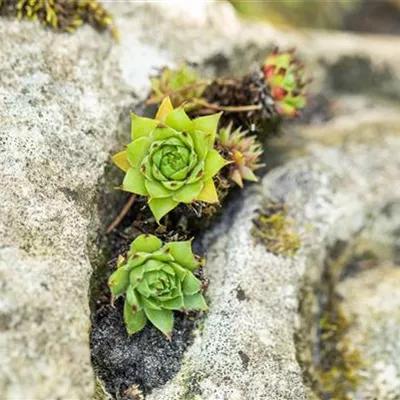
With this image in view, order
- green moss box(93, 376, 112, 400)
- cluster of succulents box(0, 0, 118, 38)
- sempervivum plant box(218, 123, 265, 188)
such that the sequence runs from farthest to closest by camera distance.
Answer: cluster of succulents box(0, 0, 118, 38) → sempervivum plant box(218, 123, 265, 188) → green moss box(93, 376, 112, 400)

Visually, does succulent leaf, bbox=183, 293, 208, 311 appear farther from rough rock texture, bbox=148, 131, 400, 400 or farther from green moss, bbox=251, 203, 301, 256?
green moss, bbox=251, 203, 301, 256

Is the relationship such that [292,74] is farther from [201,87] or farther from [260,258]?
[260,258]

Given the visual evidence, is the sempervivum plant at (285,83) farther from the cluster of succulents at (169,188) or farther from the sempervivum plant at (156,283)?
the sempervivum plant at (156,283)

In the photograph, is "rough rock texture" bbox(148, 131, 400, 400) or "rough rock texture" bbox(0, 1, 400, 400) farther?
"rough rock texture" bbox(148, 131, 400, 400)

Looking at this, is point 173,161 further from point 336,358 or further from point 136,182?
point 336,358

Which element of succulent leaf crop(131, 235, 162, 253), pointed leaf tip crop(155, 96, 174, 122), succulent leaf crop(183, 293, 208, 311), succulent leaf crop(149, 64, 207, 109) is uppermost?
pointed leaf tip crop(155, 96, 174, 122)

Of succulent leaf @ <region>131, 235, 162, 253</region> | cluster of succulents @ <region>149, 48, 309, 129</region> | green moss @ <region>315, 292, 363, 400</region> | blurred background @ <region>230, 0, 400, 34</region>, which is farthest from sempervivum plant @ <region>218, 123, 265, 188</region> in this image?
blurred background @ <region>230, 0, 400, 34</region>

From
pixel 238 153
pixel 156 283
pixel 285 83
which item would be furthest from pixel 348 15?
pixel 156 283

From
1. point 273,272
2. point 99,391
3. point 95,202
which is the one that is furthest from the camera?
point 273,272
